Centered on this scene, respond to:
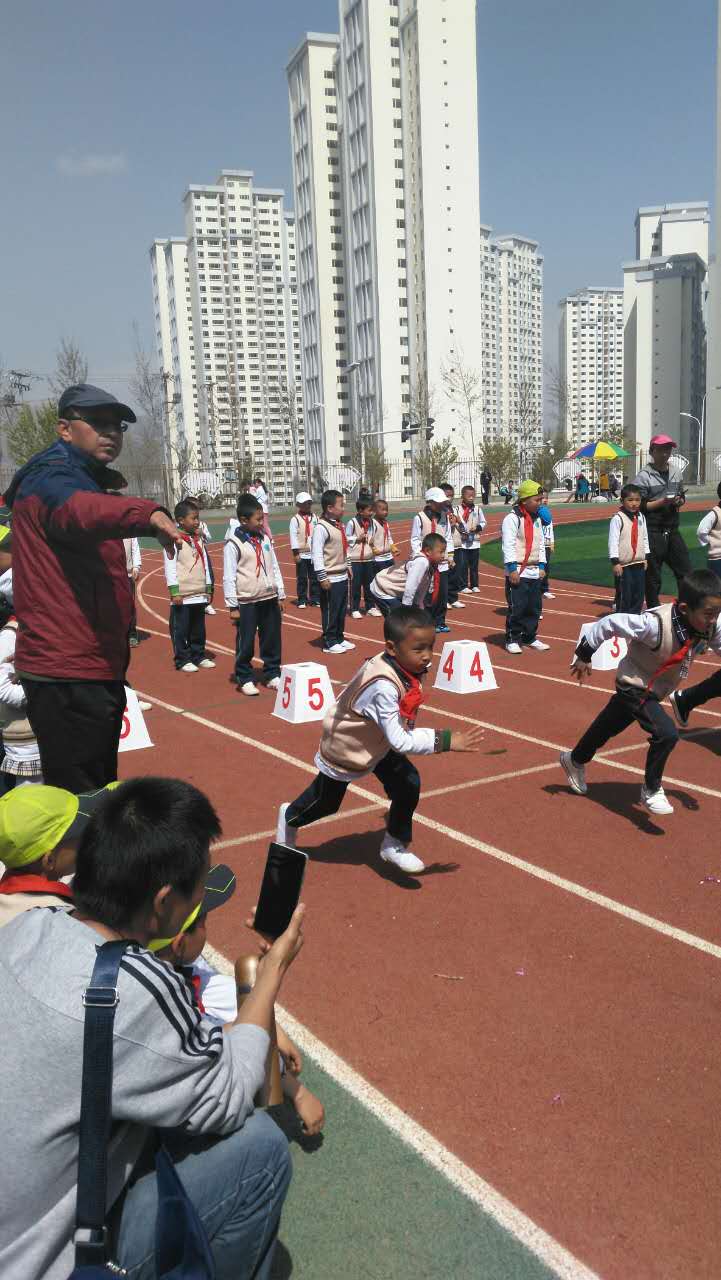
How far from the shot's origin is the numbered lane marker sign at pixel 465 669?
9.24m

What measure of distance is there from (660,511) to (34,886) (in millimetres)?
10175

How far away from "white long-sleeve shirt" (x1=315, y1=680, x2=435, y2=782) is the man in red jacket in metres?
1.28

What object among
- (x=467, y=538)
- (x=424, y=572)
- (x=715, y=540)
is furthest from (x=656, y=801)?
(x=467, y=538)

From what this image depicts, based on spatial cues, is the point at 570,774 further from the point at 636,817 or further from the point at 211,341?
the point at 211,341

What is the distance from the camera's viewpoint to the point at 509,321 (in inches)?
5930

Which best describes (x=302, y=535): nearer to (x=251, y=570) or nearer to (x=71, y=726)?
(x=251, y=570)

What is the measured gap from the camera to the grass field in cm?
1814

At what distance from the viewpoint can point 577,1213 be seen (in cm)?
263

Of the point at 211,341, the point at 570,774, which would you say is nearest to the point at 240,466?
the point at 570,774

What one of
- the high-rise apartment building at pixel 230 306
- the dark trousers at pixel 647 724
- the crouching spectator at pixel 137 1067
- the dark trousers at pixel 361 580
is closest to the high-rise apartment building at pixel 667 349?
the high-rise apartment building at pixel 230 306

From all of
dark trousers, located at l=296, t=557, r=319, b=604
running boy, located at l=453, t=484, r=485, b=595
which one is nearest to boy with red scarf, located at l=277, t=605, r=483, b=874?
running boy, located at l=453, t=484, r=485, b=595

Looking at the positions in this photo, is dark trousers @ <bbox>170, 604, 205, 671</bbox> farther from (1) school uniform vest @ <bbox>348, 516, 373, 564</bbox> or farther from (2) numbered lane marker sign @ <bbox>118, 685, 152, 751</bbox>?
(1) school uniform vest @ <bbox>348, 516, 373, 564</bbox>

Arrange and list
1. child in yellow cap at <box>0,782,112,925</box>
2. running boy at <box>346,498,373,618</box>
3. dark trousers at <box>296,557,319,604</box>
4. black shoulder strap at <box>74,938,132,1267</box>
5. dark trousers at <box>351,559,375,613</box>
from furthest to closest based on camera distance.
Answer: dark trousers at <box>296,557,319,604</box> → dark trousers at <box>351,559,375,613</box> → running boy at <box>346,498,373,618</box> → child in yellow cap at <box>0,782,112,925</box> → black shoulder strap at <box>74,938,132,1267</box>

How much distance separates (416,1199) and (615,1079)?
0.91 meters
